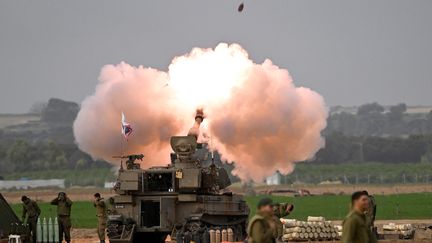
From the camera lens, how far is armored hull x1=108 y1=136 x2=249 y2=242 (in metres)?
36.5

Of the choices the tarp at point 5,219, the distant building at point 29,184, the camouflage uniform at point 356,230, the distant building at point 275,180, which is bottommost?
the camouflage uniform at point 356,230

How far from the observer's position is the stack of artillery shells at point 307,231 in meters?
37.0

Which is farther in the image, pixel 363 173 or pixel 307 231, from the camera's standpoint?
pixel 363 173

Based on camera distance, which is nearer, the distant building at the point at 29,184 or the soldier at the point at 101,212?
the soldier at the point at 101,212

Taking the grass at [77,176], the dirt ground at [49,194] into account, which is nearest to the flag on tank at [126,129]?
the dirt ground at [49,194]

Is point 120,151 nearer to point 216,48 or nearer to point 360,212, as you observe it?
point 216,48

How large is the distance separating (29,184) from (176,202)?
2982 inches

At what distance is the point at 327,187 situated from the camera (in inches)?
4286

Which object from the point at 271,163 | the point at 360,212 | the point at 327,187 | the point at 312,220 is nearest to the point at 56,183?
the point at 327,187

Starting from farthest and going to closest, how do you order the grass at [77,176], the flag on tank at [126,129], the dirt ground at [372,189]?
the grass at [77,176], the dirt ground at [372,189], the flag on tank at [126,129]

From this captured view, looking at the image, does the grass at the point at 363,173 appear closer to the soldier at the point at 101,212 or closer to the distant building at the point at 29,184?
the distant building at the point at 29,184

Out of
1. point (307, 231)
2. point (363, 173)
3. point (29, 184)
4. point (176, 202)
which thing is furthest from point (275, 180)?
point (176, 202)

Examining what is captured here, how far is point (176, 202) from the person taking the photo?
121 ft

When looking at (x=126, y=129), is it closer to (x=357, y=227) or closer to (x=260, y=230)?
(x=260, y=230)
